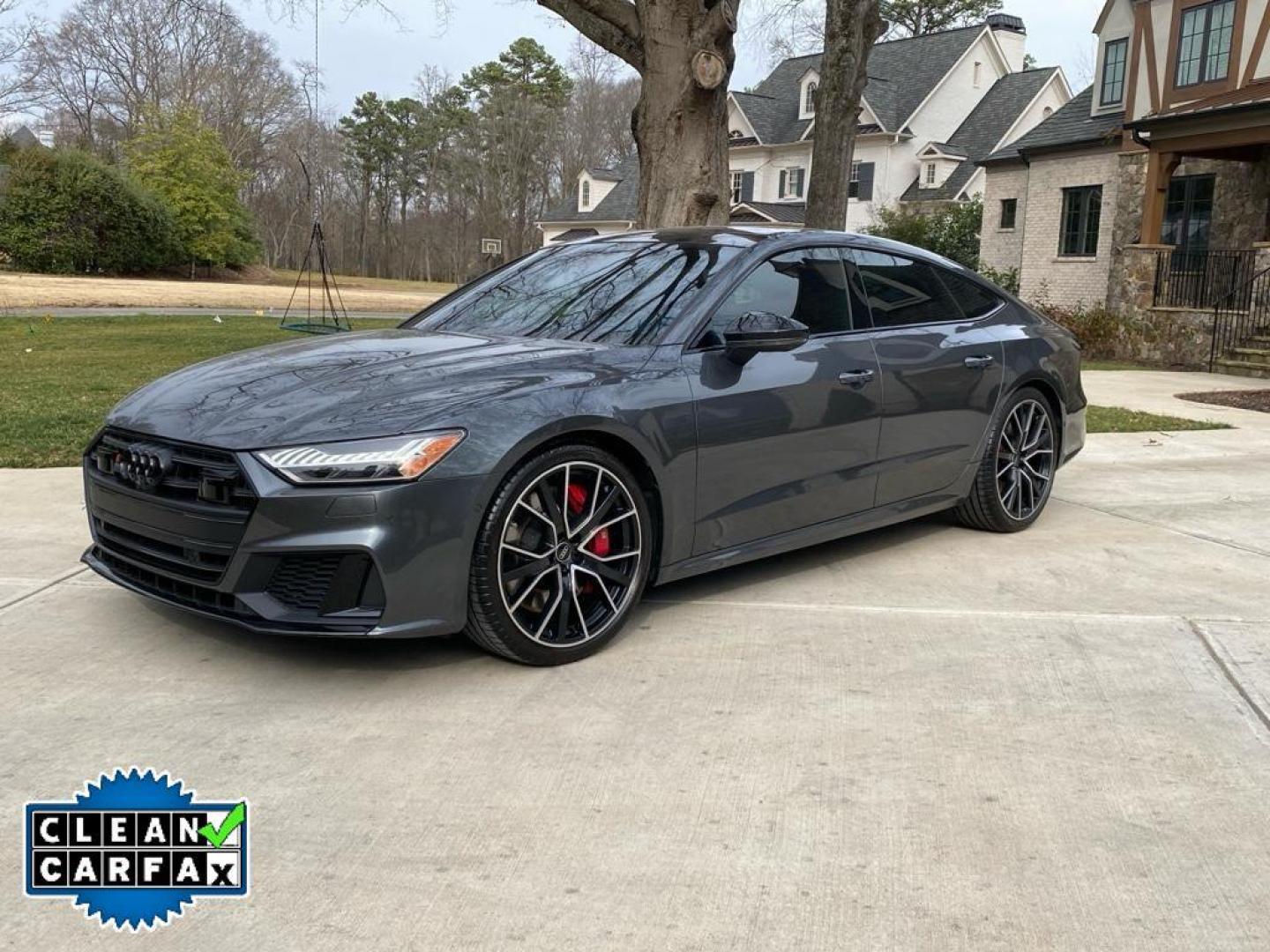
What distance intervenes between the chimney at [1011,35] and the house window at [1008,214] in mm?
16156

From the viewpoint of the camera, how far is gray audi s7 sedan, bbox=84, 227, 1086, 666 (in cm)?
349

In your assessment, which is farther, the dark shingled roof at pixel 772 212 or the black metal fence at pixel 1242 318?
the dark shingled roof at pixel 772 212

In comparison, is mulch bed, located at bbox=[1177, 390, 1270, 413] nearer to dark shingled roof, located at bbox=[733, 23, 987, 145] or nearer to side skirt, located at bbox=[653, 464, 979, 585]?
side skirt, located at bbox=[653, 464, 979, 585]

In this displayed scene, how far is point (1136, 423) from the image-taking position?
10.3 metres

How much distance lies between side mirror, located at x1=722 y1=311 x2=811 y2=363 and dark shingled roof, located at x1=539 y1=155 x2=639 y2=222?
44674mm

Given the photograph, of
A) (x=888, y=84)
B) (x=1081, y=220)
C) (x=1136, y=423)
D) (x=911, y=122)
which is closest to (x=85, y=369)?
(x=1136, y=423)

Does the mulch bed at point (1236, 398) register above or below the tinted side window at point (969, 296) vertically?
below

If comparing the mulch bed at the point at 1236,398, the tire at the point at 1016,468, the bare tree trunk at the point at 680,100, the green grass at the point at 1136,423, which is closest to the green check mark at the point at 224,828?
the tire at the point at 1016,468

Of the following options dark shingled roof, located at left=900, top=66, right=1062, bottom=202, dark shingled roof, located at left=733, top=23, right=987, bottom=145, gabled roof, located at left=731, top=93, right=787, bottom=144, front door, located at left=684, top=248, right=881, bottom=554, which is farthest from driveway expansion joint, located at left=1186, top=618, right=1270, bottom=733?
gabled roof, located at left=731, top=93, right=787, bottom=144

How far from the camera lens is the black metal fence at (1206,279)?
62.1 feet

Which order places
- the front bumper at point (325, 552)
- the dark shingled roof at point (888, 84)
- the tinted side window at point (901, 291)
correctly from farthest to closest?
1. the dark shingled roof at point (888, 84)
2. the tinted side window at point (901, 291)
3. the front bumper at point (325, 552)

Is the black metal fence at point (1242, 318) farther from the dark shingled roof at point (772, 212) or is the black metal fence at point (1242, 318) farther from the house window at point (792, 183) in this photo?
the house window at point (792, 183)

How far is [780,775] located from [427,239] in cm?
6884

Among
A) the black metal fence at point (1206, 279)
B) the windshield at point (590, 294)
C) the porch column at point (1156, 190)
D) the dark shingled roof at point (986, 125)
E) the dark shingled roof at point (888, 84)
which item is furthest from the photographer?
the dark shingled roof at point (888, 84)
